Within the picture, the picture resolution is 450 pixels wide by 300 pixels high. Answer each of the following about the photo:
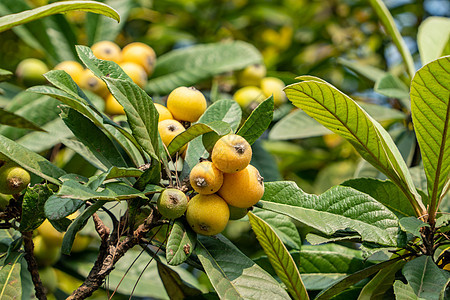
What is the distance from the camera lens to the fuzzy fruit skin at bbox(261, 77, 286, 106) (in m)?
1.94

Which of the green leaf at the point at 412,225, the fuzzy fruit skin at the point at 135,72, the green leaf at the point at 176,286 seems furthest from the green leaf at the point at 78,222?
the fuzzy fruit skin at the point at 135,72

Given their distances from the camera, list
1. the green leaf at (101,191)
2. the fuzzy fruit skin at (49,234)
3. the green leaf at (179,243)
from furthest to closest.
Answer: the fuzzy fruit skin at (49,234)
the green leaf at (179,243)
the green leaf at (101,191)

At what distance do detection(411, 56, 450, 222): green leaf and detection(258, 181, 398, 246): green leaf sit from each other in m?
0.16

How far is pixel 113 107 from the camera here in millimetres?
1560

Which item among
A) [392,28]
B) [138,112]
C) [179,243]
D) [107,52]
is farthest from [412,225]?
[107,52]

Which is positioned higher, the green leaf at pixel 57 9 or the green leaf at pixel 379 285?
the green leaf at pixel 57 9

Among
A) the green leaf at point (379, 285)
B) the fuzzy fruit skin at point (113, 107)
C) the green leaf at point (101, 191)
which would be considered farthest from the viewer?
the fuzzy fruit skin at point (113, 107)

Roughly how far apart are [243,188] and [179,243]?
0.17 meters

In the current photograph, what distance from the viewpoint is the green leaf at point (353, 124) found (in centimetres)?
101

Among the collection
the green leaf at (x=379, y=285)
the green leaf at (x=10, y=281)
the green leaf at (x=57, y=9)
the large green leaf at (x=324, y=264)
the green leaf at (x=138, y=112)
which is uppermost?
the green leaf at (x=57, y=9)

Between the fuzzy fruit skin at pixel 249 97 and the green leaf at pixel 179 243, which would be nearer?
the green leaf at pixel 179 243

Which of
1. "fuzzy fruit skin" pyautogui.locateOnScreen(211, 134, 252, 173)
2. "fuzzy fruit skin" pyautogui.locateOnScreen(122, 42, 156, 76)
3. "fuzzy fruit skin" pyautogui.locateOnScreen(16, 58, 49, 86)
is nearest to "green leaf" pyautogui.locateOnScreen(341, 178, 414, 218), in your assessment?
"fuzzy fruit skin" pyautogui.locateOnScreen(211, 134, 252, 173)

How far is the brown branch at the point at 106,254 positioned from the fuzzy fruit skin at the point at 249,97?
927mm

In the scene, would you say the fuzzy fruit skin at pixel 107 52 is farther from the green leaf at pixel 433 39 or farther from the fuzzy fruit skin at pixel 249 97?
the green leaf at pixel 433 39
